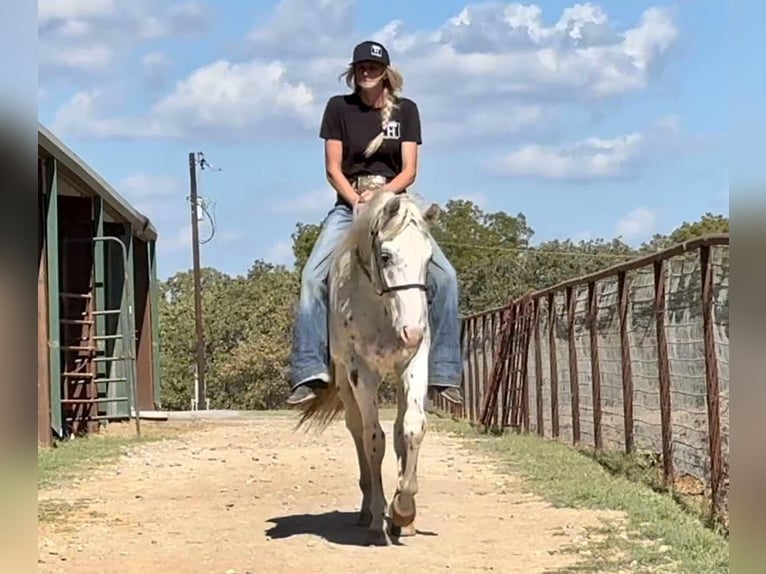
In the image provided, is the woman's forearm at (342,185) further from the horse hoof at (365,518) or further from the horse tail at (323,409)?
the horse hoof at (365,518)

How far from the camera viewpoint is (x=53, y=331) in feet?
45.8

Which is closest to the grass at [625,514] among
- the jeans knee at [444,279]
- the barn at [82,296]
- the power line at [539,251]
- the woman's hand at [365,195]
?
the jeans knee at [444,279]

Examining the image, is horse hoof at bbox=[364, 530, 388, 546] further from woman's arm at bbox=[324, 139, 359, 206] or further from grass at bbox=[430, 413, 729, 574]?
woman's arm at bbox=[324, 139, 359, 206]

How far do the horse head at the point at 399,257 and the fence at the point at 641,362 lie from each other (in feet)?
4.96

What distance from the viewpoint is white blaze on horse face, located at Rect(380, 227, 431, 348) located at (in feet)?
19.1

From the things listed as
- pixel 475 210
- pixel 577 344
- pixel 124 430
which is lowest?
pixel 124 430

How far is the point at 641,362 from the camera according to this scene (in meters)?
9.79

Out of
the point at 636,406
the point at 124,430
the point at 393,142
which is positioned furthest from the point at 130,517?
the point at 124,430

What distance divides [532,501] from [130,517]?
2746 mm

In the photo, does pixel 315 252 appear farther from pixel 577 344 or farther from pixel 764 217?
pixel 577 344

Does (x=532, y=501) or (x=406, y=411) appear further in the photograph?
(x=532, y=501)

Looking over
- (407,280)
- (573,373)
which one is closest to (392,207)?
(407,280)

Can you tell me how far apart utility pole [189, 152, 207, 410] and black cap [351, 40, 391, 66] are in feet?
104

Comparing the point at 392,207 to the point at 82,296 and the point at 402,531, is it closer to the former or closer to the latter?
the point at 402,531
